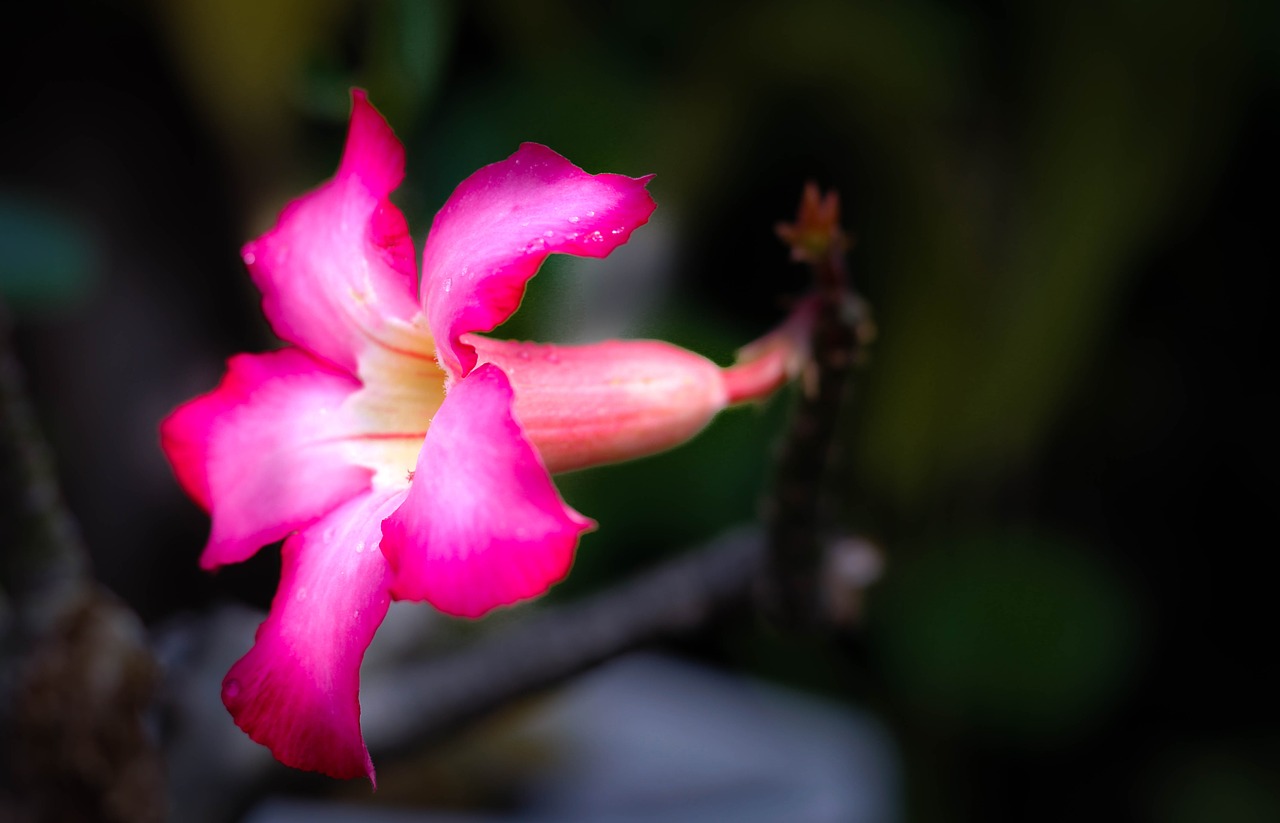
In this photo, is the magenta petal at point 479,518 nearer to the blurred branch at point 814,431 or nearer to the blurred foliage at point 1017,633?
the blurred branch at point 814,431

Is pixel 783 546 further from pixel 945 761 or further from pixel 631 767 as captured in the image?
pixel 945 761

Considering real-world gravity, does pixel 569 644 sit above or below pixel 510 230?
below

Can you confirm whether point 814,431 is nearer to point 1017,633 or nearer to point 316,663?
point 316,663

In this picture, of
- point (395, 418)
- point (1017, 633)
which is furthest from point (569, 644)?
point (1017, 633)

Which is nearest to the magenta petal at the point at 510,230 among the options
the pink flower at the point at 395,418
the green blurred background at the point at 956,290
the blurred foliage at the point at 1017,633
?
the pink flower at the point at 395,418

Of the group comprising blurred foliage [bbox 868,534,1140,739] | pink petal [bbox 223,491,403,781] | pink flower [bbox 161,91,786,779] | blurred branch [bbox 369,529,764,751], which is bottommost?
blurred foliage [bbox 868,534,1140,739]

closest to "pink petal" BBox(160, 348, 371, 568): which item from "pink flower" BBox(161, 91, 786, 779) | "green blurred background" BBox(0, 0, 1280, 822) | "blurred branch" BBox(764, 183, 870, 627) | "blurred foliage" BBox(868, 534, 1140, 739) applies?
"pink flower" BBox(161, 91, 786, 779)

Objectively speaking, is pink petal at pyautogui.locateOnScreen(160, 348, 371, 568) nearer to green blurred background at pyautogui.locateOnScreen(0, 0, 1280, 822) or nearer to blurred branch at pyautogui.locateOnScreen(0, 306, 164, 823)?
blurred branch at pyautogui.locateOnScreen(0, 306, 164, 823)

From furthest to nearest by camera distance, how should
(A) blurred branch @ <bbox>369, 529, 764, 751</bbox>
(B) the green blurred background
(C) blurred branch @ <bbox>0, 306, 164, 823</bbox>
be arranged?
1. (B) the green blurred background
2. (A) blurred branch @ <bbox>369, 529, 764, 751</bbox>
3. (C) blurred branch @ <bbox>0, 306, 164, 823</bbox>
